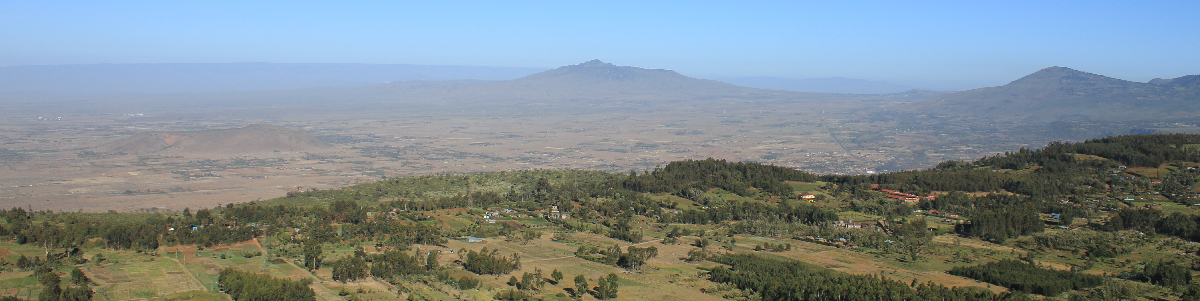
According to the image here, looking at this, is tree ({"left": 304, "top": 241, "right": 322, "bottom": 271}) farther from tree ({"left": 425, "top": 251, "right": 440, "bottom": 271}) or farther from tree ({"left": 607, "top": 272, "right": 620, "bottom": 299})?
tree ({"left": 607, "top": 272, "right": 620, "bottom": 299})

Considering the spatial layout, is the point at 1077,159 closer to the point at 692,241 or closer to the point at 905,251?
the point at 905,251

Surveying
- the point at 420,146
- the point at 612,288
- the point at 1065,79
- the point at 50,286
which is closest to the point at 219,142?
the point at 420,146

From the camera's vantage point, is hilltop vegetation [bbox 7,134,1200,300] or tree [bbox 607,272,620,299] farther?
hilltop vegetation [bbox 7,134,1200,300]

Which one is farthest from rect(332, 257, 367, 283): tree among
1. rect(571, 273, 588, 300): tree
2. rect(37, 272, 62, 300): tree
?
rect(37, 272, 62, 300): tree

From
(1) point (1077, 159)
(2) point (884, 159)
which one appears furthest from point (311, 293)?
(2) point (884, 159)

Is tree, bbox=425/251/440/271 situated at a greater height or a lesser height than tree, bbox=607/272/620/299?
lesser

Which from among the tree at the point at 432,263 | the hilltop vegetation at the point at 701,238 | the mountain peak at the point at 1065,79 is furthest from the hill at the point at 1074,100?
the tree at the point at 432,263
